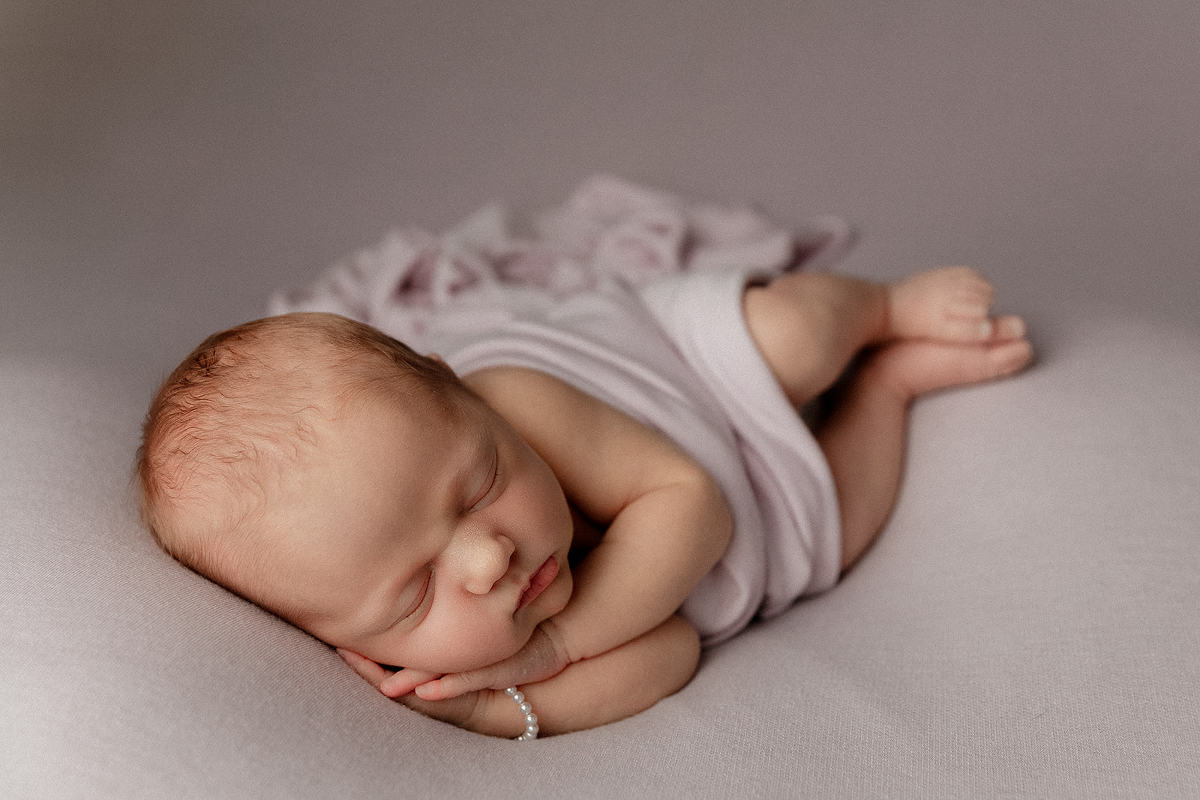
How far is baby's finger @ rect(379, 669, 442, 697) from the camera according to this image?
1078 millimetres

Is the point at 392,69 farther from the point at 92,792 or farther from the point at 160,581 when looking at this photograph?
the point at 92,792

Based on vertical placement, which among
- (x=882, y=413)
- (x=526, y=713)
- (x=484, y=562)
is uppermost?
(x=484, y=562)

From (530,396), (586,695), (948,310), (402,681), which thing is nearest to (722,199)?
(948,310)

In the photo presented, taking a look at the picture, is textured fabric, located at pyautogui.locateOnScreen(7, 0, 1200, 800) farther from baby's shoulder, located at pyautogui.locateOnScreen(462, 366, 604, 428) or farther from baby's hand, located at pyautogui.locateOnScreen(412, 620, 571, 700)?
baby's shoulder, located at pyautogui.locateOnScreen(462, 366, 604, 428)

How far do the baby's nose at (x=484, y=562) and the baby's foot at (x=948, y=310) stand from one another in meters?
0.80

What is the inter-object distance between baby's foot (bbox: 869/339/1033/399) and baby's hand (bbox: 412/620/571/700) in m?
0.69

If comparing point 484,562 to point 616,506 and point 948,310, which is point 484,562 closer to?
point 616,506

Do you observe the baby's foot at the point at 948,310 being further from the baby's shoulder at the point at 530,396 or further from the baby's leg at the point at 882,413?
the baby's shoulder at the point at 530,396

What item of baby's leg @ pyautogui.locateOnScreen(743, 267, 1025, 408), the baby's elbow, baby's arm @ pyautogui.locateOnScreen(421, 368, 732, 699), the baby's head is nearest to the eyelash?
the baby's head

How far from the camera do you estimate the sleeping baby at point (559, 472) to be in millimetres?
996

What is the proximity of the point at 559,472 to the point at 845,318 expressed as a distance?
0.49 meters

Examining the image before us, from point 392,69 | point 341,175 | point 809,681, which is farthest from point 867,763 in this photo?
point 392,69

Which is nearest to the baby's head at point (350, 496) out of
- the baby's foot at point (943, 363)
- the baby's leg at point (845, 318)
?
the baby's leg at point (845, 318)

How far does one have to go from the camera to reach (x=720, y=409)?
4.79ft
